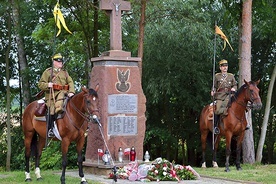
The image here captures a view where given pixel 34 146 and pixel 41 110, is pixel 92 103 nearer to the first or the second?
pixel 41 110

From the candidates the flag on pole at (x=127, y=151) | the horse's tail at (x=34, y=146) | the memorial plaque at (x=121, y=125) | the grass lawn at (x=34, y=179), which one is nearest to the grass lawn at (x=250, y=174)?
the flag on pole at (x=127, y=151)

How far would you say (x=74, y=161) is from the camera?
69.9 feet

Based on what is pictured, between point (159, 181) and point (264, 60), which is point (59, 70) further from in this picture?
point (264, 60)

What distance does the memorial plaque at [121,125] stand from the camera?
13215 mm

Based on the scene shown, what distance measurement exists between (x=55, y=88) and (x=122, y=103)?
1.96 meters

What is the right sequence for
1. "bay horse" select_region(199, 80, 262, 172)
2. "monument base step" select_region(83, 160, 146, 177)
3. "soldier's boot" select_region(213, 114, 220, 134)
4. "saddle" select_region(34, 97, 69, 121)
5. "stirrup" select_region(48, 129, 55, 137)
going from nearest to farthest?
"stirrup" select_region(48, 129, 55, 137)
"saddle" select_region(34, 97, 69, 121)
"monument base step" select_region(83, 160, 146, 177)
"bay horse" select_region(199, 80, 262, 172)
"soldier's boot" select_region(213, 114, 220, 134)

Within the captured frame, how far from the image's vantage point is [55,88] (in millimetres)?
11922

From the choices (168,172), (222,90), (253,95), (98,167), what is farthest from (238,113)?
(98,167)

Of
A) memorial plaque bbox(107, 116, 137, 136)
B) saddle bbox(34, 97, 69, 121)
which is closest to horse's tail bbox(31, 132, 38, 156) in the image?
saddle bbox(34, 97, 69, 121)

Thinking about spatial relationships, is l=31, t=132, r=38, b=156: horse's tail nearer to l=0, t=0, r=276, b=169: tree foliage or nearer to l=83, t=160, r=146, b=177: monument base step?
l=83, t=160, r=146, b=177: monument base step

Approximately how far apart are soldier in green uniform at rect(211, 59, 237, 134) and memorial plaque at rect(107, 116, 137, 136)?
2382 millimetres

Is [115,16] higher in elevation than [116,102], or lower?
higher

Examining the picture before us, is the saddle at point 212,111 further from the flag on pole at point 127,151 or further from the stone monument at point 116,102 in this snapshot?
the flag on pole at point 127,151

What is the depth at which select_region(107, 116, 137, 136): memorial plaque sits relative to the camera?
43.4 ft
